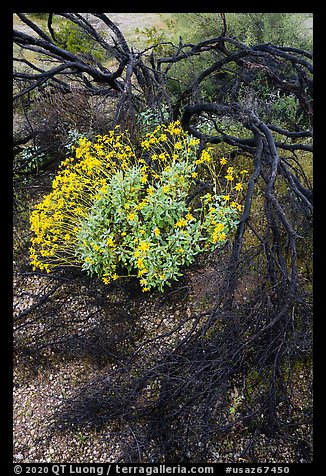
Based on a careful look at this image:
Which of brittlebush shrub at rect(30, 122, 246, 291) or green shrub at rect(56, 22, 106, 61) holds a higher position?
green shrub at rect(56, 22, 106, 61)

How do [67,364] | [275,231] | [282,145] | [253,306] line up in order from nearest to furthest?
[253,306] → [275,231] → [67,364] → [282,145]

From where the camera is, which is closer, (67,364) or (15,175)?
(67,364)

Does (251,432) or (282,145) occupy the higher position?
(282,145)

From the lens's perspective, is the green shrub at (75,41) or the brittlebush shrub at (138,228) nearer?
the brittlebush shrub at (138,228)

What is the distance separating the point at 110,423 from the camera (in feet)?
8.81

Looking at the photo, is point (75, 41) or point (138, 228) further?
point (75, 41)

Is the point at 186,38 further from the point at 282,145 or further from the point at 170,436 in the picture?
the point at 170,436

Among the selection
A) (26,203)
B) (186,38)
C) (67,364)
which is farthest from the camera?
(186,38)

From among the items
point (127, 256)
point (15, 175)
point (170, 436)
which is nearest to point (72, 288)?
point (127, 256)

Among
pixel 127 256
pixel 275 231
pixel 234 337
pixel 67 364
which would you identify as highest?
pixel 275 231

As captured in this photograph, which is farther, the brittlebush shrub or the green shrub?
the green shrub

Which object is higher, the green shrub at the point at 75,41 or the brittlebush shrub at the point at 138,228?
the green shrub at the point at 75,41

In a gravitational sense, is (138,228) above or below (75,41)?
below
